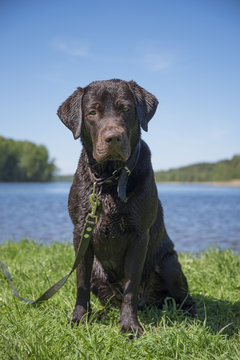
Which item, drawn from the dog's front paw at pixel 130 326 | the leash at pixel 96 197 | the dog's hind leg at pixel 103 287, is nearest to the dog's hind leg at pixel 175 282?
the dog's hind leg at pixel 103 287

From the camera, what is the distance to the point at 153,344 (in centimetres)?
221

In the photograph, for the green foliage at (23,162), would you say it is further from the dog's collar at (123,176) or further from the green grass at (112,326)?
the dog's collar at (123,176)

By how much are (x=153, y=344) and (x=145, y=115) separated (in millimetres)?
1610

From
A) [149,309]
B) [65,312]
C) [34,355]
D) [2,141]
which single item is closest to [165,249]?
[149,309]

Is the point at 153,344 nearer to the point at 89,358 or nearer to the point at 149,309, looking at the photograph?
the point at 89,358

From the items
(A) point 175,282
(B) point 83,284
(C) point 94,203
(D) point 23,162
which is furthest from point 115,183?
(D) point 23,162

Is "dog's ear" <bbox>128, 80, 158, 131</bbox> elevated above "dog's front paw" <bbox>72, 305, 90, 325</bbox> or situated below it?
above

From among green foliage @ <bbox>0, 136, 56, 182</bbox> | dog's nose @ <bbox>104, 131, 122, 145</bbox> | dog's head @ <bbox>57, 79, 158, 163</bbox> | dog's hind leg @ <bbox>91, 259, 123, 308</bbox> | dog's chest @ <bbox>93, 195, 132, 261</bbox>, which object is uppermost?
green foliage @ <bbox>0, 136, 56, 182</bbox>

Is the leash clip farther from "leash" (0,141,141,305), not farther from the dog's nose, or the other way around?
the dog's nose

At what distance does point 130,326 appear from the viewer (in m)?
2.47

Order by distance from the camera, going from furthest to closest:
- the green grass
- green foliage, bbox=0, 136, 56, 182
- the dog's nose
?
green foliage, bbox=0, 136, 56, 182, the dog's nose, the green grass

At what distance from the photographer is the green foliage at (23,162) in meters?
67.9

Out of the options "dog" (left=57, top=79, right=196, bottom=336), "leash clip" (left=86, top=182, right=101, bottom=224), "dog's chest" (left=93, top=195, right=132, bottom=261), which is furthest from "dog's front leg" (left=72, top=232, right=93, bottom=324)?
"leash clip" (left=86, top=182, right=101, bottom=224)

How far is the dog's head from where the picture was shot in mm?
2330
